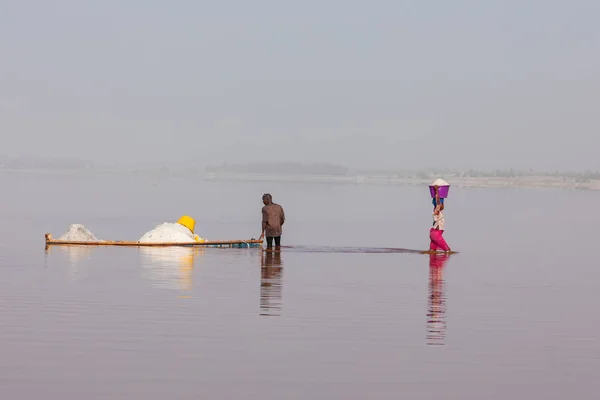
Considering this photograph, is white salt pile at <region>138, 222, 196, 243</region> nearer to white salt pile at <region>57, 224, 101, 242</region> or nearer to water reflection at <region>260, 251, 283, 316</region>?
white salt pile at <region>57, 224, 101, 242</region>

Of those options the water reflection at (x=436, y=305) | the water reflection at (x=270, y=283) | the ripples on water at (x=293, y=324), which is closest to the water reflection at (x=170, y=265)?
the ripples on water at (x=293, y=324)

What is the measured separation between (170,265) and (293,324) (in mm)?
9191

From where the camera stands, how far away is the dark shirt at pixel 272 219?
92.9ft

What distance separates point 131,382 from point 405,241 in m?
27.5

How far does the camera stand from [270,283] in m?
21.8

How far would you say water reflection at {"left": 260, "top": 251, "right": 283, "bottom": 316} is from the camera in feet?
58.9

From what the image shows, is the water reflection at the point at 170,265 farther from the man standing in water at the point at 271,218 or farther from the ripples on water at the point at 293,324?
the man standing in water at the point at 271,218

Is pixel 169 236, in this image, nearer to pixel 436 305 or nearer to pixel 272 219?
pixel 272 219

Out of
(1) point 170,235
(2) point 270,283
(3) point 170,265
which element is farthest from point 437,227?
(2) point 270,283

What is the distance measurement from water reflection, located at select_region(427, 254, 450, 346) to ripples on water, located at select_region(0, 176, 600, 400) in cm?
4

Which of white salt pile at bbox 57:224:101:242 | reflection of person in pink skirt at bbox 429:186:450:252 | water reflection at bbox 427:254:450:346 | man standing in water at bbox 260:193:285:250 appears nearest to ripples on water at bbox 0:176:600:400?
water reflection at bbox 427:254:450:346

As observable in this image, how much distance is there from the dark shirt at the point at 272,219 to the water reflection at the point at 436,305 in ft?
12.4

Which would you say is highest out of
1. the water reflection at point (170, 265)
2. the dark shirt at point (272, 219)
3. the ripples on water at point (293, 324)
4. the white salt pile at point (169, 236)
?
the dark shirt at point (272, 219)

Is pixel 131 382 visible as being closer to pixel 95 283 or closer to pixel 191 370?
pixel 191 370
